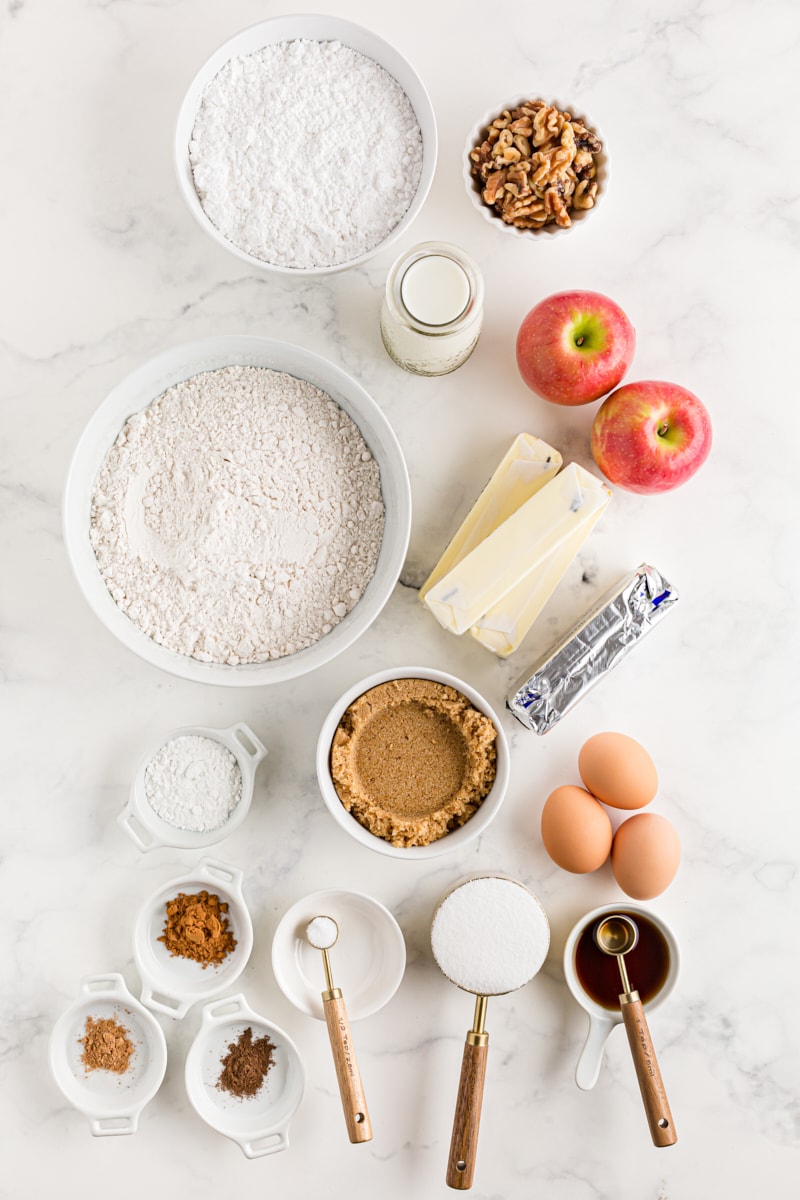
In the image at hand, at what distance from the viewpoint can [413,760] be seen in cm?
128

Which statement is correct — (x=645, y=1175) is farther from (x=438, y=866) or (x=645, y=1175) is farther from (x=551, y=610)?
(x=551, y=610)

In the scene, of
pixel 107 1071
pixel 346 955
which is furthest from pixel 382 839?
pixel 107 1071

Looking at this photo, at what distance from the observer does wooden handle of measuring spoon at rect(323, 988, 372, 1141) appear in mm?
1230

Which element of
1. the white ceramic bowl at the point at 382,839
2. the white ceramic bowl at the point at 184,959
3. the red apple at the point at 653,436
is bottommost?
the white ceramic bowl at the point at 184,959

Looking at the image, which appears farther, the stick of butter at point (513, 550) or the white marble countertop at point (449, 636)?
the white marble countertop at point (449, 636)

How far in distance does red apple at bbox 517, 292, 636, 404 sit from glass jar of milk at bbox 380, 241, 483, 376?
11 cm

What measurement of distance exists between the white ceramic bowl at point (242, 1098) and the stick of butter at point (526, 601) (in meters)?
0.68

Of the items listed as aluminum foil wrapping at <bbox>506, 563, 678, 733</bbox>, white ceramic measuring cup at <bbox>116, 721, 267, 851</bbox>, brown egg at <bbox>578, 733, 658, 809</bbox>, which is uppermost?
aluminum foil wrapping at <bbox>506, 563, 678, 733</bbox>

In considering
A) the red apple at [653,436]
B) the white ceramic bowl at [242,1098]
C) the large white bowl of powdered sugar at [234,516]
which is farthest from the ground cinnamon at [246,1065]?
the red apple at [653,436]

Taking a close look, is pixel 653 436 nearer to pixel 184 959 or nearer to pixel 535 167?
pixel 535 167

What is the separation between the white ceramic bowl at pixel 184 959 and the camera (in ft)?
4.25

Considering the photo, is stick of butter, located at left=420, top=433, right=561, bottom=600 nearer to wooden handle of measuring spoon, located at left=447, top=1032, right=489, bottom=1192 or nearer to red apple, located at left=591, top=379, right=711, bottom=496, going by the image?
red apple, located at left=591, top=379, right=711, bottom=496

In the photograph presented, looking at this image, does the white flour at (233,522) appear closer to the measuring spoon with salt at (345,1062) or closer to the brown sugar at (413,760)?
the brown sugar at (413,760)

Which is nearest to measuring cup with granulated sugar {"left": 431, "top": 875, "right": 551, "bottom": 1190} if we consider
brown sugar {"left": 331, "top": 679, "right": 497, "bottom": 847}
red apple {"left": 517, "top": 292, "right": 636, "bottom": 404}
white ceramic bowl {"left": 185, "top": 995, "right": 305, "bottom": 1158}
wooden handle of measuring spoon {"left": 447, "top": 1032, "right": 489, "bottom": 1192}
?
wooden handle of measuring spoon {"left": 447, "top": 1032, "right": 489, "bottom": 1192}
